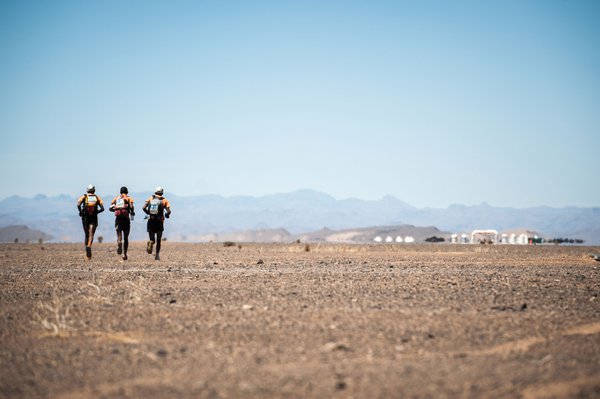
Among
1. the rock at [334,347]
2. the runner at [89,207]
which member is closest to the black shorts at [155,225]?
the runner at [89,207]

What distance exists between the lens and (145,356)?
811 centimetres

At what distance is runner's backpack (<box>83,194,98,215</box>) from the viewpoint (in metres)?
22.8

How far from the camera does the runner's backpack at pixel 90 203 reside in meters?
22.8

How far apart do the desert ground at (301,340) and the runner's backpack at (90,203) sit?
26.0 feet

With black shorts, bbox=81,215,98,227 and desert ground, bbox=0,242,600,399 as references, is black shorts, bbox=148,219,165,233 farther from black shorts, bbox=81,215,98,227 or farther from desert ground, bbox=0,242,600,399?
desert ground, bbox=0,242,600,399

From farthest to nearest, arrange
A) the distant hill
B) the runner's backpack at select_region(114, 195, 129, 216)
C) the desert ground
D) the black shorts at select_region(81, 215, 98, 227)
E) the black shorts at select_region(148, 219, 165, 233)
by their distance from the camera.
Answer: the distant hill → the black shorts at select_region(148, 219, 165, 233) → the black shorts at select_region(81, 215, 98, 227) → the runner's backpack at select_region(114, 195, 129, 216) → the desert ground

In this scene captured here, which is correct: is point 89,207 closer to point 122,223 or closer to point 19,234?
point 122,223

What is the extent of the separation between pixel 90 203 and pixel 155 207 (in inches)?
73.8

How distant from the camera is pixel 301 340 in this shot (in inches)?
348

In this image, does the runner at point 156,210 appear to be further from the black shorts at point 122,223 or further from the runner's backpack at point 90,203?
the runner's backpack at point 90,203

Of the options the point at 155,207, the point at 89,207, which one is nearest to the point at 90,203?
the point at 89,207

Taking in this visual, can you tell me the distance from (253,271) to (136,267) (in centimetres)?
344

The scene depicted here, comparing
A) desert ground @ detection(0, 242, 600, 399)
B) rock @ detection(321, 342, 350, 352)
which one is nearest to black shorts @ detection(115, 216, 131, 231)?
desert ground @ detection(0, 242, 600, 399)

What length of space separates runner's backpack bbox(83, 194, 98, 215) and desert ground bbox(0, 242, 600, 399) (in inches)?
312
